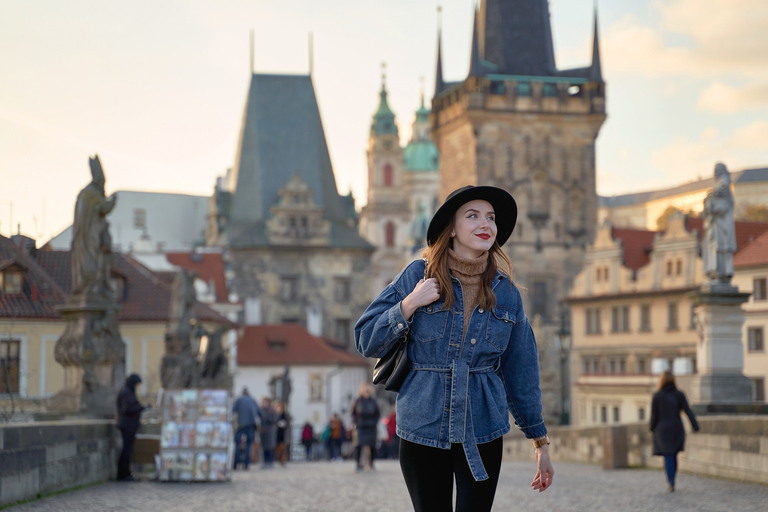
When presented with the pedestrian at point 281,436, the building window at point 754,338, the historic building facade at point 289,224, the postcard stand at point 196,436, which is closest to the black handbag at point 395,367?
the postcard stand at point 196,436

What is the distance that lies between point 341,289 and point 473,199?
67.8m

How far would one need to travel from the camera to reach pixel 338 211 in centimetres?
7631

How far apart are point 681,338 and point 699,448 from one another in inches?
1393

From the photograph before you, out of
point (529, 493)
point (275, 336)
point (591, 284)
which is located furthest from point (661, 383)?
point (275, 336)

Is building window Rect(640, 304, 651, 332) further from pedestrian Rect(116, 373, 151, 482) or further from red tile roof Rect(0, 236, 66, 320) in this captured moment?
pedestrian Rect(116, 373, 151, 482)

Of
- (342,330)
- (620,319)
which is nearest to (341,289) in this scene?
(342,330)

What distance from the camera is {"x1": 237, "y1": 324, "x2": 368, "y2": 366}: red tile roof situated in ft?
207

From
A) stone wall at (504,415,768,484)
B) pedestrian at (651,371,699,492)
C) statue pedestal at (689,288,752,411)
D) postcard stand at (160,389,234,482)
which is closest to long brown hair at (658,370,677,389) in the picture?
pedestrian at (651,371,699,492)

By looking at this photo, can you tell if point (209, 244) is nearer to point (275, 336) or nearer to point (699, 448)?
point (275, 336)

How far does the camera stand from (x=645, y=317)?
51625 millimetres

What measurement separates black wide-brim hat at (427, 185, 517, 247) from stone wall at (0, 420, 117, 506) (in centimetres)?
536

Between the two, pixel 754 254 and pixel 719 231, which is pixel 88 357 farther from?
pixel 754 254

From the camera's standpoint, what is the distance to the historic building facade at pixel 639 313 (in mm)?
46188

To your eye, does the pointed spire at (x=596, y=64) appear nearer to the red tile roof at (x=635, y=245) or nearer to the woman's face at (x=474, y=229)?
the red tile roof at (x=635, y=245)
